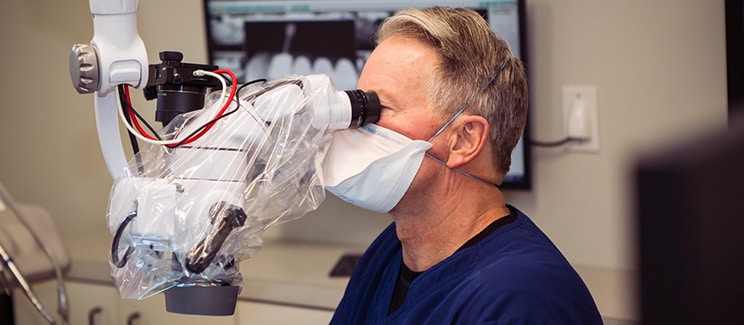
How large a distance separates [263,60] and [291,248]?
538 mm

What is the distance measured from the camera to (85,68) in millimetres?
1043

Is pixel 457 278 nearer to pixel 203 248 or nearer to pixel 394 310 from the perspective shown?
pixel 394 310

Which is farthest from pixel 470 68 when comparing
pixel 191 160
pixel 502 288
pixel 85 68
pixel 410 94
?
pixel 85 68

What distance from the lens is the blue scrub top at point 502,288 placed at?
1.15m

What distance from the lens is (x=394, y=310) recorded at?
1.41 m

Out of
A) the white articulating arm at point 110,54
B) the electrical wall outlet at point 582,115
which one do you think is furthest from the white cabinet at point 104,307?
the white articulating arm at point 110,54

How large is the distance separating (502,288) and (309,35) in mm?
1349

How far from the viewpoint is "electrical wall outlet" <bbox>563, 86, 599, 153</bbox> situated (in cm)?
211

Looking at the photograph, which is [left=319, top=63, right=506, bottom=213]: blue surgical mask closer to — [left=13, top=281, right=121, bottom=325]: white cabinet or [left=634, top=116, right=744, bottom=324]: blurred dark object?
[left=634, top=116, right=744, bottom=324]: blurred dark object

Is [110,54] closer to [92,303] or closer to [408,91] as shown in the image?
[408,91]

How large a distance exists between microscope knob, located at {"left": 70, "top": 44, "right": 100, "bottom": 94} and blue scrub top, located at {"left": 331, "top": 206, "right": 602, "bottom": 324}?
0.54 metres

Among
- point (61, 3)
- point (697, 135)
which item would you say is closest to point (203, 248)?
point (697, 135)

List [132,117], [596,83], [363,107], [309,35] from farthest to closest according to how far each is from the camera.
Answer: [309,35] → [596,83] → [363,107] → [132,117]

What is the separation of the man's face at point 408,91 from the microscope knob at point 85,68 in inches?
16.4
